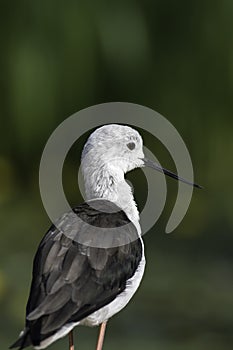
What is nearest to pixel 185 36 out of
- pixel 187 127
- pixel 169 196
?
pixel 187 127

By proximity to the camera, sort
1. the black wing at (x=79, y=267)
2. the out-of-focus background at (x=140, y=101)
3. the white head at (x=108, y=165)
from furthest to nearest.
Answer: the out-of-focus background at (x=140, y=101), the white head at (x=108, y=165), the black wing at (x=79, y=267)

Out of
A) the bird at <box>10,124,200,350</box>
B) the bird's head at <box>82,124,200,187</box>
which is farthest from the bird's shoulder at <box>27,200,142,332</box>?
the bird's head at <box>82,124,200,187</box>

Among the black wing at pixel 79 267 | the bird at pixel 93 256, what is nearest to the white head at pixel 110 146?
A: the bird at pixel 93 256

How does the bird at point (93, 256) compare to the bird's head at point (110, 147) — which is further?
the bird's head at point (110, 147)

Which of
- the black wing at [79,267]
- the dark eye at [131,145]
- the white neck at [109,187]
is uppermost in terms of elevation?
the dark eye at [131,145]

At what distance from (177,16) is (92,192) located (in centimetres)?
247

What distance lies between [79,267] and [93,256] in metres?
0.07

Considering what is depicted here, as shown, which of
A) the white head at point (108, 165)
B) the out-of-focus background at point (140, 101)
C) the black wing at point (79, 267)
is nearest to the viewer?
the black wing at point (79, 267)

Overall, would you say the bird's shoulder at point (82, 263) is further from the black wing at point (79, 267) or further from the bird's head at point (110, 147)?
the bird's head at point (110, 147)

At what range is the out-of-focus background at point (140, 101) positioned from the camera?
5.67 m

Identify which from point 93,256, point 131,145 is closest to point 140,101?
point 131,145

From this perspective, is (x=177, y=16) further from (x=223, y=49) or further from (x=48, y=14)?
(x=48, y=14)

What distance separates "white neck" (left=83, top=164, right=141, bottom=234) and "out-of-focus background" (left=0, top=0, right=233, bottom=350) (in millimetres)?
1720

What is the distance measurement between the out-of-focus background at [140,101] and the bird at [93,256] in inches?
68.6
